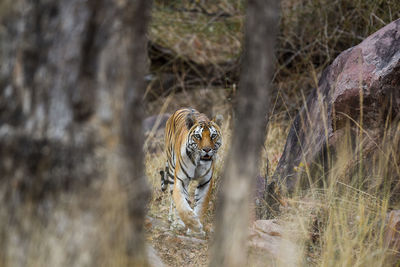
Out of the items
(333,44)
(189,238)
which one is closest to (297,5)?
(333,44)

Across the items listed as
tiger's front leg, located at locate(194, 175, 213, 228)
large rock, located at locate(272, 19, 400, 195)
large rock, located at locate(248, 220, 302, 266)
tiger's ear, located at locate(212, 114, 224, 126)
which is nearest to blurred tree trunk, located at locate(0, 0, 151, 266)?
large rock, located at locate(248, 220, 302, 266)

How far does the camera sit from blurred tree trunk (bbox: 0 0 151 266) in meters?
1.66

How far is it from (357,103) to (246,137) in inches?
96.7

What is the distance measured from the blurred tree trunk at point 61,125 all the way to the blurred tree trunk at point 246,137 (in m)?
0.38

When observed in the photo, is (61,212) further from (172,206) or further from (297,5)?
(297,5)

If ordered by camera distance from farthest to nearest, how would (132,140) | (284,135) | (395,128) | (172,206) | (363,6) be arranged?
(363,6) → (284,135) → (172,206) → (395,128) → (132,140)

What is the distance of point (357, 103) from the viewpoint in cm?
396

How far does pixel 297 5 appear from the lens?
832 cm

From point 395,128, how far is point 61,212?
2787mm

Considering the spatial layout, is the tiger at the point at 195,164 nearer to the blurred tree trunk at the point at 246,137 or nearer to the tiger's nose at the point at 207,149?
the tiger's nose at the point at 207,149

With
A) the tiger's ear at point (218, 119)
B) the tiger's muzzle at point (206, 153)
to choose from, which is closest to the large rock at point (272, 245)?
the tiger's muzzle at point (206, 153)

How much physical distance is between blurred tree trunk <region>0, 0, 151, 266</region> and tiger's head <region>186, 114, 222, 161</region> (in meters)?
2.79

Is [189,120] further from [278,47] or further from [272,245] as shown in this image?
[278,47]

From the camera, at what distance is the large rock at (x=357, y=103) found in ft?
12.4
